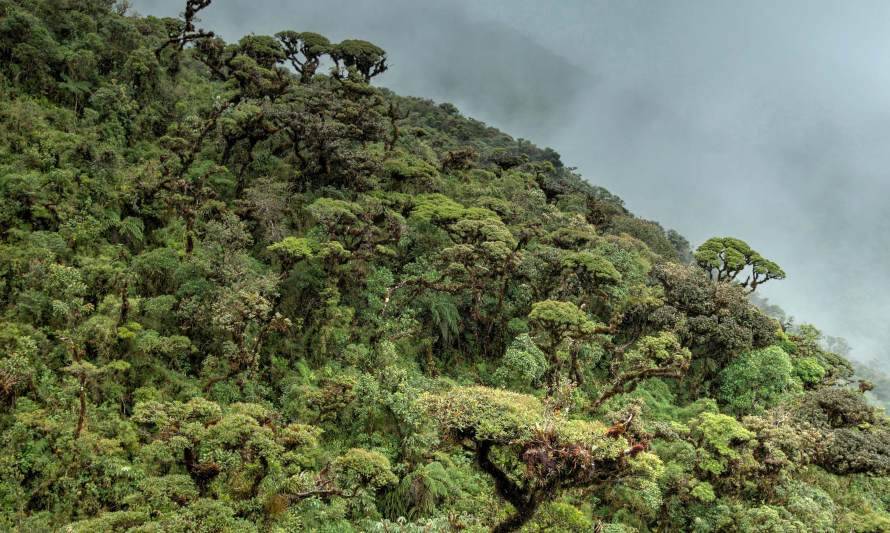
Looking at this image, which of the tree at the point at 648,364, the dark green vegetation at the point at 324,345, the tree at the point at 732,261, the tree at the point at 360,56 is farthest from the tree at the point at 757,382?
the tree at the point at 360,56

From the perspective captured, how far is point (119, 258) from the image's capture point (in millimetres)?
17219

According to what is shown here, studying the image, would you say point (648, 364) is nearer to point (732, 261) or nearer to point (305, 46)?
point (732, 261)

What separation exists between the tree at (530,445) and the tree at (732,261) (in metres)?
23.3

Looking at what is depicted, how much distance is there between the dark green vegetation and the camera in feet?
38.5

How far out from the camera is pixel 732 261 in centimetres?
3131

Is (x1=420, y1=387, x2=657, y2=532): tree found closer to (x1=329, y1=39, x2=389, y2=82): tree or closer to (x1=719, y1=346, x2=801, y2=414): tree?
(x1=719, y1=346, x2=801, y2=414): tree

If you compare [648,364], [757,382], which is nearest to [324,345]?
[648,364]

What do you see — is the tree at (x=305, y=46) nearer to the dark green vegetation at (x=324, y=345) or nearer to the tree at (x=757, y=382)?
the dark green vegetation at (x=324, y=345)

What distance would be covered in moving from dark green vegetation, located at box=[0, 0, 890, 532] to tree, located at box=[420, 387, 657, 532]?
0.07m

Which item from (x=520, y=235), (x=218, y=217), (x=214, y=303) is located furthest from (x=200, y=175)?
(x=520, y=235)

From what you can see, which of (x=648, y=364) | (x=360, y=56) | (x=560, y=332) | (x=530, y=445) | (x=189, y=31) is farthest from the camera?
(x=360, y=56)

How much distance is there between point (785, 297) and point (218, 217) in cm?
19336

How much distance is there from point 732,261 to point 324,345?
24832mm

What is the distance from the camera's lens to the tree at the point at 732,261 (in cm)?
3161
